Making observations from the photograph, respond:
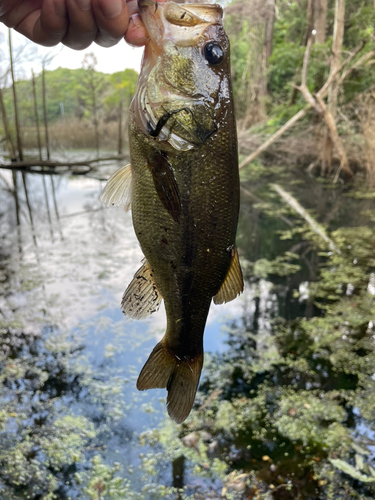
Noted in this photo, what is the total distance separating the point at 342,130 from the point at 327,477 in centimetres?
1091

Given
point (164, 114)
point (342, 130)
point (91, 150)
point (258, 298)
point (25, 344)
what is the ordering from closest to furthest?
1. point (164, 114)
2. point (25, 344)
3. point (258, 298)
4. point (342, 130)
5. point (91, 150)

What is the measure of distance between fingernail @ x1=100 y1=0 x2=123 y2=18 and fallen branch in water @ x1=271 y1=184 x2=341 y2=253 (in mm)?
6180

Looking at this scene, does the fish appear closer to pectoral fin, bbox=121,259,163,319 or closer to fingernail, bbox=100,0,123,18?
pectoral fin, bbox=121,259,163,319

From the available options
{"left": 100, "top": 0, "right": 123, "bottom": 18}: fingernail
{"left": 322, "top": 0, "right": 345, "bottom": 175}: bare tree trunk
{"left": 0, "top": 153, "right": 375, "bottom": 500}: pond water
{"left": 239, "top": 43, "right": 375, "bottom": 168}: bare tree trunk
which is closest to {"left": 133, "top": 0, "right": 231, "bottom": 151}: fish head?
{"left": 100, "top": 0, "right": 123, "bottom": 18}: fingernail

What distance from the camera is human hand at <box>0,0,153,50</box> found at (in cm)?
136

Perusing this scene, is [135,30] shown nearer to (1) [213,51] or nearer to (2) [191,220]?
(1) [213,51]

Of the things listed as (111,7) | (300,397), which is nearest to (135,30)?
(111,7)

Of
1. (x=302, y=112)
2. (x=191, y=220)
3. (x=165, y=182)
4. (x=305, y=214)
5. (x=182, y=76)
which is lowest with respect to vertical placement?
(x=305, y=214)

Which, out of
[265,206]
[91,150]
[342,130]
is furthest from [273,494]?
[91,150]

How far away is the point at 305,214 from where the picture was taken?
345 inches

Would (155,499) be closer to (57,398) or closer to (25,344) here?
(57,398)

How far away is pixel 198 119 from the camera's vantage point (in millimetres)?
1236

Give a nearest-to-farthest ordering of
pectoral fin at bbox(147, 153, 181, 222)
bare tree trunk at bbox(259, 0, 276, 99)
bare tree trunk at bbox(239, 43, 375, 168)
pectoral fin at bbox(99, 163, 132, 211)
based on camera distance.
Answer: pectoral fin at bbox(147, 153, 181, 222), pectoral fin at bbox(99, 163, 132, 211), bare tree trunk at bbox(239, 43, 375, 168), bare tree trunk at bbox(259, 0, 276, 99)

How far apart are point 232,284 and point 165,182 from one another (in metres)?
0.45
